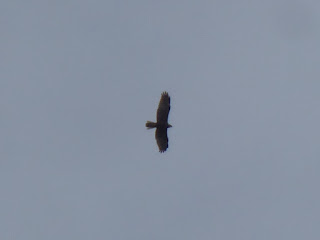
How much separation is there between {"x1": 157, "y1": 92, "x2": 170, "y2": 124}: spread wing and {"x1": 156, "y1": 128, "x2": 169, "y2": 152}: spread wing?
2.12ft

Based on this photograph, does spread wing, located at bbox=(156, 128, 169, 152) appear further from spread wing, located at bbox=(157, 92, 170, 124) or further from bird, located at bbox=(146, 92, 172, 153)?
spread wing, located at bbox=(157, 92, 170, 124)

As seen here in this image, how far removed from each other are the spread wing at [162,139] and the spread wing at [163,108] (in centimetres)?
65

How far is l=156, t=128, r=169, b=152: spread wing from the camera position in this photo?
169 m

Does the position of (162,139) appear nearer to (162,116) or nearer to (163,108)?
(162,116)

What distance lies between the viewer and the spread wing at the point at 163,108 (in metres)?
169

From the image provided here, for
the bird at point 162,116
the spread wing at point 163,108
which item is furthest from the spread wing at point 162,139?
the spread wing at point 163,108

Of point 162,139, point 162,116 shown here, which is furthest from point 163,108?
point 162,139

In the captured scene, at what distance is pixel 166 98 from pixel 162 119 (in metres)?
1.23

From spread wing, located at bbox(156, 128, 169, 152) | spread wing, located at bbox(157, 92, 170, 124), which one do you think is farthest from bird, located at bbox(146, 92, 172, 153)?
spread wing, located at bbox(156, 128, 169, 152)

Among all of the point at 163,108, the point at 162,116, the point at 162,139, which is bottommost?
the point at 162,139

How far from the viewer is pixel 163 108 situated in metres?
169

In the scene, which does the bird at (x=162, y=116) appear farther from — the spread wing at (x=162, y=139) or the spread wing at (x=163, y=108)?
the spread wing at (x=162, y=139)

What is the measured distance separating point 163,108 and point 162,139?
6.34ft

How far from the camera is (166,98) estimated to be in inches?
6649
